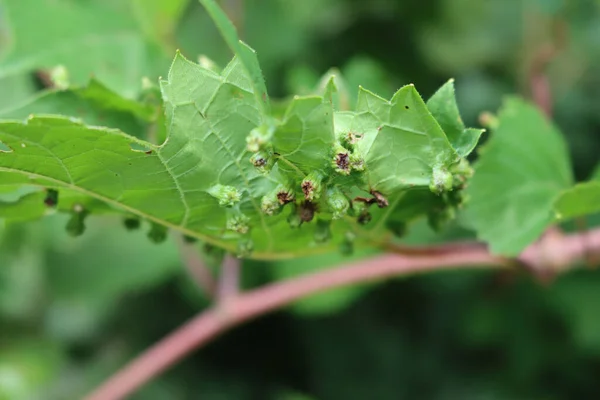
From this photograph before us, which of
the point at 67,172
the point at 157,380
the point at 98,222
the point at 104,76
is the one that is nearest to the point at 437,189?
the point at 67,172

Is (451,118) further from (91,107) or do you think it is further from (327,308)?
(327,308)

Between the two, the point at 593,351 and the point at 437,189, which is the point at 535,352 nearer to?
the point at 593,351

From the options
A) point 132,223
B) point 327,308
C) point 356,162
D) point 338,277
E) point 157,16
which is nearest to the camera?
point 356,162

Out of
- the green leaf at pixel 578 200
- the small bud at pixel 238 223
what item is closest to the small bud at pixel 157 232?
the small bud at pixel 238 223

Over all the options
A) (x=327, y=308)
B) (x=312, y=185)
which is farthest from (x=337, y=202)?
(x=327, y=308)

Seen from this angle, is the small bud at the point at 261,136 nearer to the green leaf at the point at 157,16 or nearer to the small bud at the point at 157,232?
the small bud at the point at 157,232
